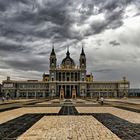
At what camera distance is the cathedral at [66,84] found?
6452 inches

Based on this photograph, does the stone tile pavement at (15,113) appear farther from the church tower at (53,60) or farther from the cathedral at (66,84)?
the church tower at (53,60)

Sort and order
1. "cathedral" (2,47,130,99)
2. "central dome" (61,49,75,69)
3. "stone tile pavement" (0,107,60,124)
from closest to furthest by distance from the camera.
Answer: "stone tile pavement" (0,107,60,124) < "cathedral" (2,47,130,99) < "central dome" (61,49,75,69)

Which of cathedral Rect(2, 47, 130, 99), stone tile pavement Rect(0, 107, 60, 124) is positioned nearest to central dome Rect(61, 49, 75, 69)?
cathedral Rect(2, 47, 130, 99)

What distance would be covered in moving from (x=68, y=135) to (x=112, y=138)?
1.83m

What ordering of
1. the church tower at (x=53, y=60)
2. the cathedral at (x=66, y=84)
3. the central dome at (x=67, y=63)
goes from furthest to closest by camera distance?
1. the central dome at (x=67, y=63)
2. the church tower at (x=53, y=60)
3. the cathedral at (x=66, y=84)

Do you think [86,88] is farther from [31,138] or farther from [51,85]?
[31,138]

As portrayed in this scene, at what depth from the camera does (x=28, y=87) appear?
170m

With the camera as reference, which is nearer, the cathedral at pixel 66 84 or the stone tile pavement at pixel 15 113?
the stone tile pavement at pixel 15 113

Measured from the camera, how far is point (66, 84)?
163750mm

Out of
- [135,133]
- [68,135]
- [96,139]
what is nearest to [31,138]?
[68,135]

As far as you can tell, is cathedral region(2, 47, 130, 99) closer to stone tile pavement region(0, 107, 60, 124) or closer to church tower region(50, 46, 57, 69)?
church tower region(50, 46, 57, 69)

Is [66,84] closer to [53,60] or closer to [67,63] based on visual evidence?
[67,63]

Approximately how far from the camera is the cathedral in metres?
164

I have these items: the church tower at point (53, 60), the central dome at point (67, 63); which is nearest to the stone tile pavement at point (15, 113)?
the church tower at point (53, 60)
